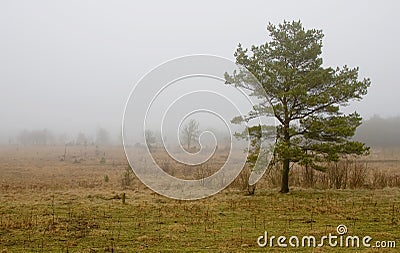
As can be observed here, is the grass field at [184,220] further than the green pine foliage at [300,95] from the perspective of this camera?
No

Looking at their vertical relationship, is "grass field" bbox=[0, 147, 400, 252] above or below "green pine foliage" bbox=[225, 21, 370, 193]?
below

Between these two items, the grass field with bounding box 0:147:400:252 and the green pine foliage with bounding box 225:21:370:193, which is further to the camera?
the green pine foliage with bounding box 225:21:370:193

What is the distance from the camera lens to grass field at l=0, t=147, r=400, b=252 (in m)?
7.90

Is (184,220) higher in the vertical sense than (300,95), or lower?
lower

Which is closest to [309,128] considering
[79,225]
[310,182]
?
[310,182]

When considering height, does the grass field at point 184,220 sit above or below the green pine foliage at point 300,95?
below

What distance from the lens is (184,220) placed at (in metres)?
10.7

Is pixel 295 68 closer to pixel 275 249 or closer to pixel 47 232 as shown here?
pixel 275 249

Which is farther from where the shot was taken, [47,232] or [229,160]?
[229,160]

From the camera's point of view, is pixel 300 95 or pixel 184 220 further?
pixel 300 95

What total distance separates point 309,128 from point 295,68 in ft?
9.11

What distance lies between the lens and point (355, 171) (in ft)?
62.3

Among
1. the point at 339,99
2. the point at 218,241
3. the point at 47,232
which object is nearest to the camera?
the point at 218,241

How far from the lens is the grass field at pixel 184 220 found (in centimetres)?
790
